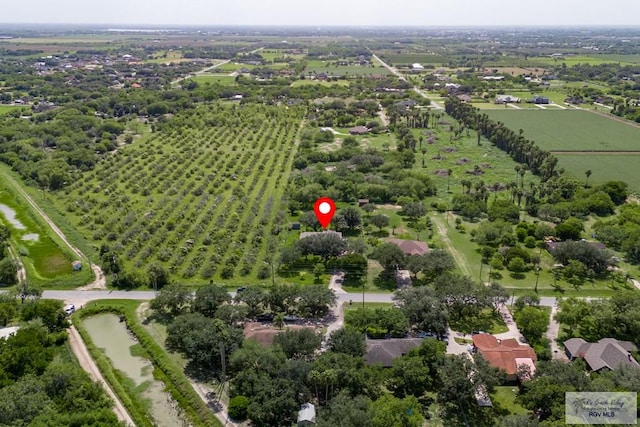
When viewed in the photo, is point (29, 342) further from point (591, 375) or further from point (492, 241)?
point (492, 241)

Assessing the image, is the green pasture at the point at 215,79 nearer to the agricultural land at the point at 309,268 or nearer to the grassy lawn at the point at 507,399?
the agricultural land at the point at 309,268

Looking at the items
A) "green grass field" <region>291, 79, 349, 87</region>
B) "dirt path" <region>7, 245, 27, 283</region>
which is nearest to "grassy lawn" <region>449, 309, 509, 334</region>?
"dirt path" <region>7, 245, 27, 283</region>

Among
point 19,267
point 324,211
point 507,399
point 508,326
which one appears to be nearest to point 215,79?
point 324,211

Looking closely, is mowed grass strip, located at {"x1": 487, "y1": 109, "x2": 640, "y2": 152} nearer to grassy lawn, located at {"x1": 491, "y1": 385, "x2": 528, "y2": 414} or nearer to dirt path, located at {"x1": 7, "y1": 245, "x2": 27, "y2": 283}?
grassy lawn, located at {"x1": 491, "y1": 385, "x2": 528, "y2": 414}

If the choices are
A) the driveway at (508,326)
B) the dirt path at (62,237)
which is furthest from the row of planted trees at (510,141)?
the dirt path at (62,237)

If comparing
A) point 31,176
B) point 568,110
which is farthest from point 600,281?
point 568,110

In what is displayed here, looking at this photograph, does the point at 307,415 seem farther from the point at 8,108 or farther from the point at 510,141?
the point at 8,108
